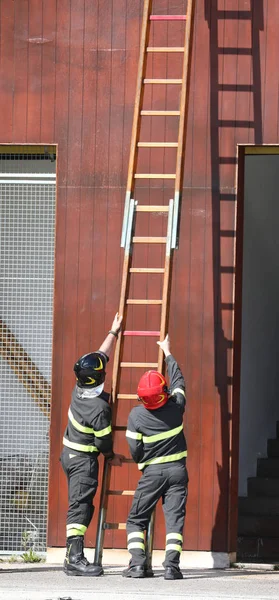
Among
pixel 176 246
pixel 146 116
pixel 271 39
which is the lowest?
pixel 176 246

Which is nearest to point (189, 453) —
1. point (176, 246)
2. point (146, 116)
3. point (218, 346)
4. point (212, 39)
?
point (218, 346)

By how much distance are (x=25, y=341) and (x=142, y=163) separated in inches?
74.7

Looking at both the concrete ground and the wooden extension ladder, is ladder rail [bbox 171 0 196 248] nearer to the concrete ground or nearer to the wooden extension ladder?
the wooden extension ladder

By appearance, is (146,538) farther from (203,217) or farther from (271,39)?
(271,39)

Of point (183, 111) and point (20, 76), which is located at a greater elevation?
point (20, 76)

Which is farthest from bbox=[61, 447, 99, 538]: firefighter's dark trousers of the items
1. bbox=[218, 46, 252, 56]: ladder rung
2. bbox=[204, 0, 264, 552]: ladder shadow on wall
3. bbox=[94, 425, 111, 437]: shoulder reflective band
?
bbox=[218, 46, 252, 56]: ladder rung

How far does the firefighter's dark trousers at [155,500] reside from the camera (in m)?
8.83

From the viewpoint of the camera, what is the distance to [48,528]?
10234mm

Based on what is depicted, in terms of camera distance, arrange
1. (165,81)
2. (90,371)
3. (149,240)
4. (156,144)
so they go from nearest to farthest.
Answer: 1. (90,371)
2. (149,240)
3. (156,144)
4. (165,81)

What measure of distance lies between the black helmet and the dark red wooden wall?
1.19 metres

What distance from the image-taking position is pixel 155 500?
890 cm

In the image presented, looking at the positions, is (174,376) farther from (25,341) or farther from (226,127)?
(226,127)

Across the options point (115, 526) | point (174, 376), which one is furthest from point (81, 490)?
point (174, 376)

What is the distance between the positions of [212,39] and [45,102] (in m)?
1.57
